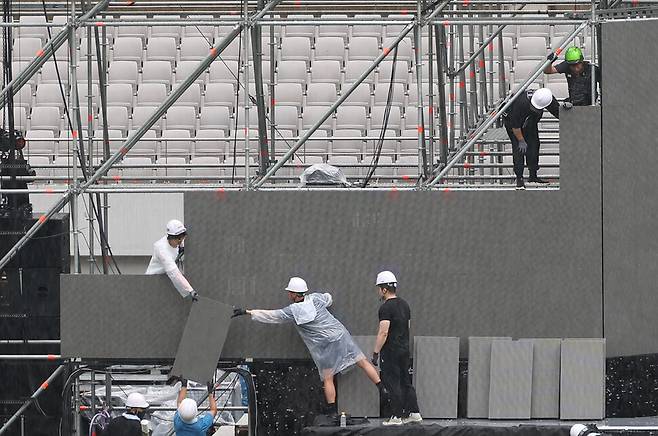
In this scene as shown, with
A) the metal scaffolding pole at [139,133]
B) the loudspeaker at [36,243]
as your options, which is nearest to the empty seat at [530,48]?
the metal scaffolding pole at [139,133]

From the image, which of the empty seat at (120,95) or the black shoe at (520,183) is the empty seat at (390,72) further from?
the black shoe at (520,183)

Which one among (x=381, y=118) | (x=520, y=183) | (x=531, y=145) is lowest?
(x=520, y=183)

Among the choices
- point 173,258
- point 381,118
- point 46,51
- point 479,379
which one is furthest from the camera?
point 381,118

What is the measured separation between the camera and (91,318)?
1476 cm

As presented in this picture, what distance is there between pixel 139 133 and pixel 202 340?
199cm

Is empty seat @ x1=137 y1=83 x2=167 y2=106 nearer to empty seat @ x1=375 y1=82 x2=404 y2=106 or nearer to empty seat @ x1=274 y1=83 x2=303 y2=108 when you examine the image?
empty seat @ x1=274 y1=83 x2=303 y2=108

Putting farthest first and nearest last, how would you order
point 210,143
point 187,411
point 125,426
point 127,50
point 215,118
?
point 127,50 → point 215,118 → point 210,143 → point 187,411 → point 125,426

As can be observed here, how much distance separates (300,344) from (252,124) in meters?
10.1

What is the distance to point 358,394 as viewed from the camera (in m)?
14.5

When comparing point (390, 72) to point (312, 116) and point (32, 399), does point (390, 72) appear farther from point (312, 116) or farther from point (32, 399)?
point (32, 399)

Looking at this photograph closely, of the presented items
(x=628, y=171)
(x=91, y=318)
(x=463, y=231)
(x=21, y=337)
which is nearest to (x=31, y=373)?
(x=21, y=337)

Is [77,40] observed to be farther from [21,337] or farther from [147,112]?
[147,112]

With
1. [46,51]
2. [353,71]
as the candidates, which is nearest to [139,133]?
[46,51]

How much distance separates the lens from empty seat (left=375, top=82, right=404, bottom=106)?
24.1 metres
